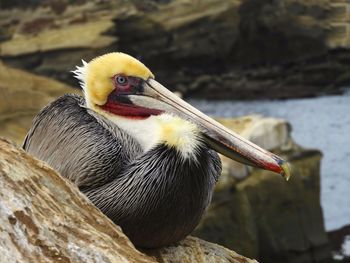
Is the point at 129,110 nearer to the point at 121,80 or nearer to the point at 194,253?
the point at 121,80

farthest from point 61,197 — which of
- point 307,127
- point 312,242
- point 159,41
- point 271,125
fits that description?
point 159,41

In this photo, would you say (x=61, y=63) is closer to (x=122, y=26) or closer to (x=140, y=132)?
(x=122, y=26)

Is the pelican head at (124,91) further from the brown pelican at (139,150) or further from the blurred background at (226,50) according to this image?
the blurred background at (226,50)

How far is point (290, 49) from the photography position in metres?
30.2

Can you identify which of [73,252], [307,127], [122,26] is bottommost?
[307,127]

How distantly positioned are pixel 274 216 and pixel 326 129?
11.3 m

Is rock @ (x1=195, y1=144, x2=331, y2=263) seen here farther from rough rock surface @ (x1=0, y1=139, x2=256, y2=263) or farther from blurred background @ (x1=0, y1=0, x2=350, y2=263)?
rough rock surface @ (x1=0, y1=139, x2=256, y2=263)

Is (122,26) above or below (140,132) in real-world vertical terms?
below

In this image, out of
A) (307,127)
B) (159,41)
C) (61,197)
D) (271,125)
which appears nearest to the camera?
(61,197)

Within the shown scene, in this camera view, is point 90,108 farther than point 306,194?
No

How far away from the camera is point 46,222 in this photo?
226cm

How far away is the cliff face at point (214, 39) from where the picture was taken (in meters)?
28.0

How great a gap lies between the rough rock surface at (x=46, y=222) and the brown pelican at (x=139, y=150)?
391 millimetres

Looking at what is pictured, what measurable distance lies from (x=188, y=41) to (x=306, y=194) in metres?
17.1
